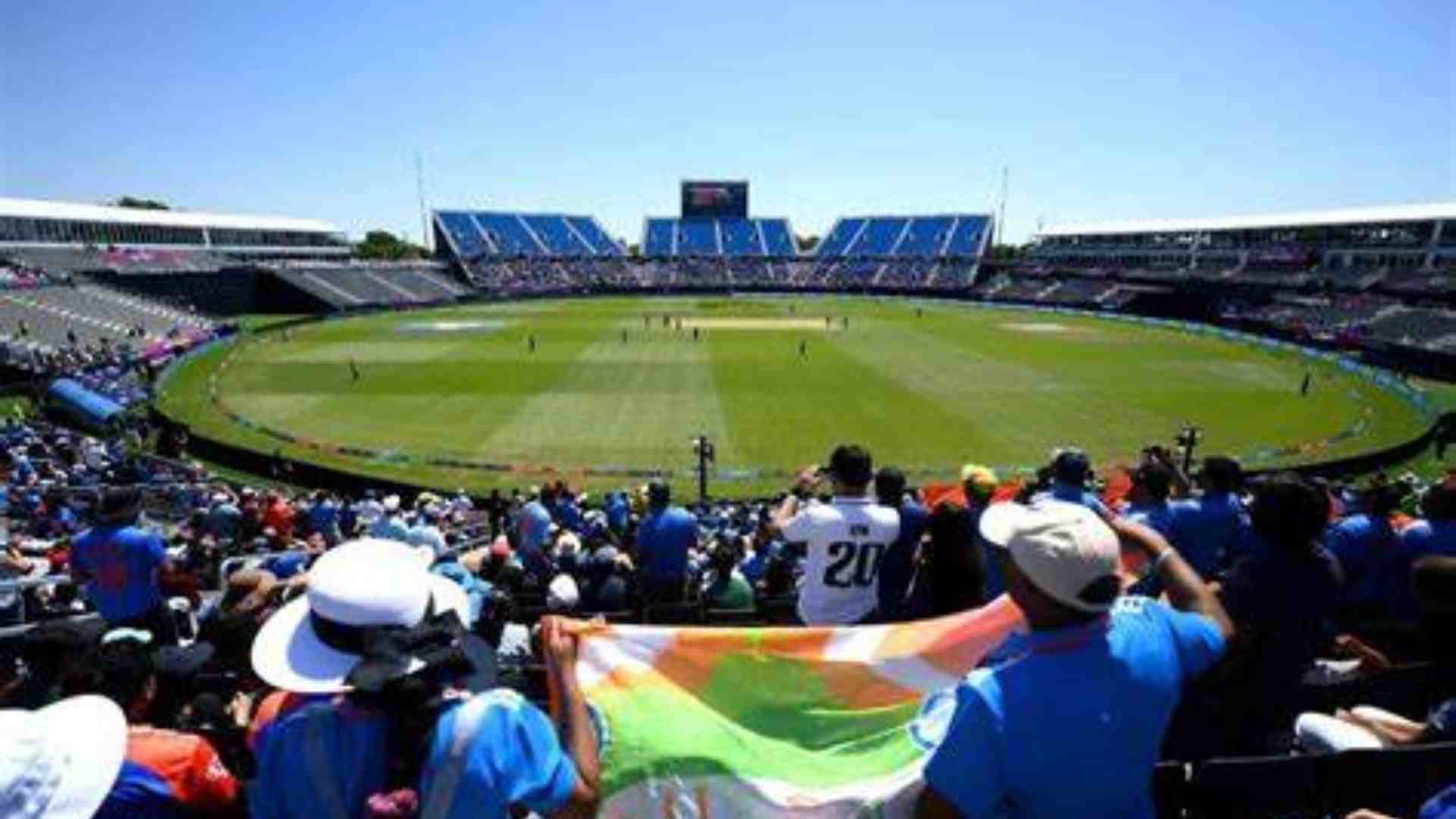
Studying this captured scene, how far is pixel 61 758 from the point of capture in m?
2.63

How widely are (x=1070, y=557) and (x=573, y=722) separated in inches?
61.1

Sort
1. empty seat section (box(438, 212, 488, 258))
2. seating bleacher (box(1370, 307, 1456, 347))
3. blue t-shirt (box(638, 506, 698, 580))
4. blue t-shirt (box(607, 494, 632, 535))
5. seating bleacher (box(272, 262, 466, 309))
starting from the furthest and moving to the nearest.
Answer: empty seat section (box(438, 212, 488, 258)) → seating bleacher (box(272, 262, 466, 309)) → seating bleacher (box(1370, 307, 1456, 347)) → blue t-shirt (box(607, 494, 632, 535)) → blue t-shirt (box(638, 506, 698, 580))

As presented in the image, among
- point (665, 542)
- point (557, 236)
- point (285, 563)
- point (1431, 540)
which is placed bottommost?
point (285, 563)

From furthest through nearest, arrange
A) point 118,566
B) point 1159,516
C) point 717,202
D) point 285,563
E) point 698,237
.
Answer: point 717,202, point 698,237, point 285,563, point 1159,516, point 118,566

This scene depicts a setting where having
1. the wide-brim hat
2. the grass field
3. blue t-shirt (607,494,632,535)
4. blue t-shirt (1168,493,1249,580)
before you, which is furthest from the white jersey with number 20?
the grass field

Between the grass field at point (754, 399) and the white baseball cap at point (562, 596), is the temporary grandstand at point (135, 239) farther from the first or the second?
the white baseball cap at point (562, 596)

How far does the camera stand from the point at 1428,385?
48.0 m

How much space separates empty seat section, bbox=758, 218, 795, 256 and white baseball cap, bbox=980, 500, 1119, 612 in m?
135

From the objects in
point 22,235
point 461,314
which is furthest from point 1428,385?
point 22,235

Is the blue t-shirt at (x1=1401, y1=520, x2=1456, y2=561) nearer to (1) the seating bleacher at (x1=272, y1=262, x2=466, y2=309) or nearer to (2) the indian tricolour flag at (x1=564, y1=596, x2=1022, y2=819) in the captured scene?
(2) the indian tricolour flag at (x1=564, y1=596, x2=1022, y2=819)

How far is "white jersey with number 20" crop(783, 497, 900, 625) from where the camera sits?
594 centimetres

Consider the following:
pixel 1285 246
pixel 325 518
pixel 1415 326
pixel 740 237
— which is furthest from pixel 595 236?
pixel 325 518

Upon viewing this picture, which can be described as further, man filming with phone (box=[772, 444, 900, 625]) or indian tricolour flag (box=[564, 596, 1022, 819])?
man filming with phone (box=[772, 444, 900, 625])

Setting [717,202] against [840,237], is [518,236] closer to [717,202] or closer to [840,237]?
[717,202]
